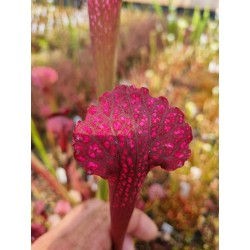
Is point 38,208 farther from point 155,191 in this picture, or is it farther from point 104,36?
point 104,36

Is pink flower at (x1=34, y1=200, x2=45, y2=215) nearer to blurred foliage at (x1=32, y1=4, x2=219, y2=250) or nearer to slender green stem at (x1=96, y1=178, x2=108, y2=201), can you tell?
blurred foliage at (x1=32, y1=4, x2=219, y2=250)

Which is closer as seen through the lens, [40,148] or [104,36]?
[104,36]

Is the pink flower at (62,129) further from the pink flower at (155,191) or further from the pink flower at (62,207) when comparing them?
the pink flower at (155,191)

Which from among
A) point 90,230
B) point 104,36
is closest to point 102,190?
point 90,230

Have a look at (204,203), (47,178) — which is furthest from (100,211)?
(204,203)

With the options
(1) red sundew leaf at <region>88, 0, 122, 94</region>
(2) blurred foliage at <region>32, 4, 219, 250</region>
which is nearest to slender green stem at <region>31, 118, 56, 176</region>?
(2) blurred foliage at <region>32, 4, 219, 250</region>
